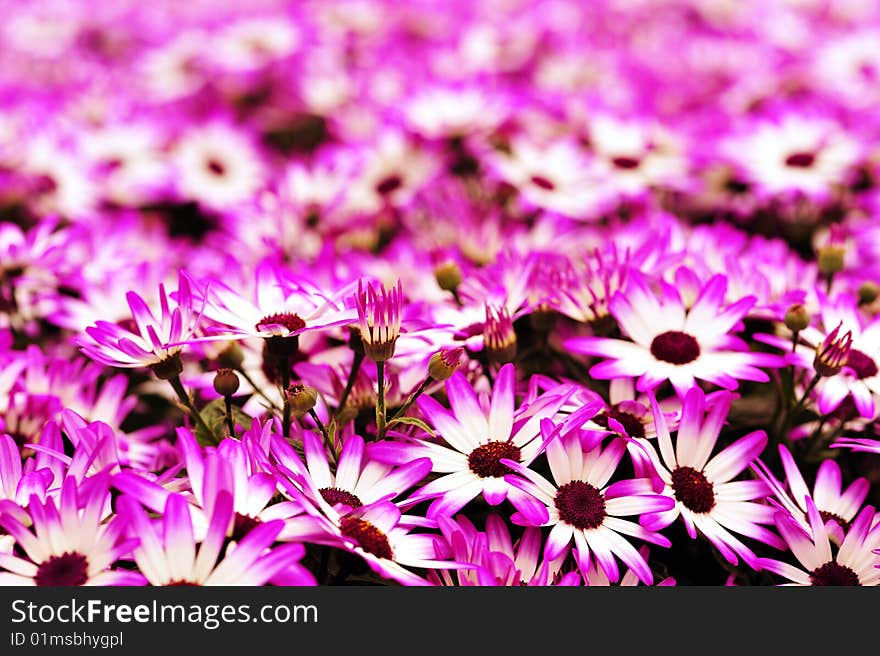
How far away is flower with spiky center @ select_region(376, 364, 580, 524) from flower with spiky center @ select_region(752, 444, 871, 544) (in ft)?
1.08

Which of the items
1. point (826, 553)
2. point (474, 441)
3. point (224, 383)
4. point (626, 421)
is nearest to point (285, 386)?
point (224, 383)

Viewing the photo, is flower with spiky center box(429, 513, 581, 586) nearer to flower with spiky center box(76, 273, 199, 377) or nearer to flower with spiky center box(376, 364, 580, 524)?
flower with spiky center box(376, 364, 580, 524)

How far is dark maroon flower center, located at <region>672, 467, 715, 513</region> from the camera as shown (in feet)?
4.33

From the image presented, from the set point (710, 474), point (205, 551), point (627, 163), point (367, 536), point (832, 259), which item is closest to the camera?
point (205, 551)

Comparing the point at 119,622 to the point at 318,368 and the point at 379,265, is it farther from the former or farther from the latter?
the point at 379,265

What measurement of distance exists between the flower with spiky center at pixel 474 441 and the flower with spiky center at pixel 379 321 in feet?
0.34

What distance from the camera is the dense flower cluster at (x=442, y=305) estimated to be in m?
1.21

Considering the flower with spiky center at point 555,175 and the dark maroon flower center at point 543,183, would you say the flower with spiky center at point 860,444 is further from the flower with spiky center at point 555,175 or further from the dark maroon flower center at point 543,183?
the dark maroon flower center at point 543,183

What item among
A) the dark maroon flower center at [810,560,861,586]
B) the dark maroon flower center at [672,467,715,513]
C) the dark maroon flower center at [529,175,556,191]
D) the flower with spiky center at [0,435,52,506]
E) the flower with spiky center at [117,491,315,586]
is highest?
the dark maroon flower center at [529,175,556,191]

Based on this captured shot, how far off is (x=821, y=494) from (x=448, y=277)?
0.76m

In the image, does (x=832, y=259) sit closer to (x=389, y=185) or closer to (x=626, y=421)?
(x=626, y=421)

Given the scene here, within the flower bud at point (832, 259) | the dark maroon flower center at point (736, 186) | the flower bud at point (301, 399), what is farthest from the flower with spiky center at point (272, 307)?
the dark maroon flower center at point (736, 186)

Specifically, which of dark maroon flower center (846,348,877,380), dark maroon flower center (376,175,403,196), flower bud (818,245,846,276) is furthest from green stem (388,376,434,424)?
dark maroon flower center (376,175,403,196)

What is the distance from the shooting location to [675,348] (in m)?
1.50
